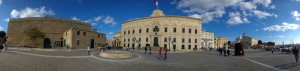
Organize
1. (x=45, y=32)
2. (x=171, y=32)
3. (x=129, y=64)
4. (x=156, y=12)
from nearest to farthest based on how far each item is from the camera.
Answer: (x=129, y=64)
(x=45, y=32)
(x=171, y=32)
(x=156, y=12)

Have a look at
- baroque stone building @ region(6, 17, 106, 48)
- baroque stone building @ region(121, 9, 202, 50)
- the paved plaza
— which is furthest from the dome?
the paved plaza

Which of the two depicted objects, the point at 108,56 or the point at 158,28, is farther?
the point at 158,28

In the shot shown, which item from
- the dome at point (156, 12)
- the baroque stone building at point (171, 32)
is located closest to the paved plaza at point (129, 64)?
the baroque stone building at point (171, 32)

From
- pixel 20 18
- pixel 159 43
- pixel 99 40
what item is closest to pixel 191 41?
pixel 159 43

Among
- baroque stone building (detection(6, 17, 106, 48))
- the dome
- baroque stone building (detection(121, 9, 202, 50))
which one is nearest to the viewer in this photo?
baroque stone building (detection(6, 17, 106, 48))

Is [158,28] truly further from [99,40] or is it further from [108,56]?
[108,56]

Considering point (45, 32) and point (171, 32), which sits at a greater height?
point (45, 32)

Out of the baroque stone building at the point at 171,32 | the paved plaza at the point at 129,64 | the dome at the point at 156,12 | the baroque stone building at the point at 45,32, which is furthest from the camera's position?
the dome at the point at 156,12

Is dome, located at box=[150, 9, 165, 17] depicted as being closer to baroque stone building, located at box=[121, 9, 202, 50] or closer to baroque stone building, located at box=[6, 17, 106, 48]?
baroque stone building, located at box=[121, 9, 202, 50]

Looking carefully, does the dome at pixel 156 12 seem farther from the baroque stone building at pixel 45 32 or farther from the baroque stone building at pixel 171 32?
the baroque stone building at pixel 45 32

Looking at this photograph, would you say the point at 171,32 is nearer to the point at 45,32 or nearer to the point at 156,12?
the point at 156,12

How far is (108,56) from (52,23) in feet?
144

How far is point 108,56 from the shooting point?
16.4m

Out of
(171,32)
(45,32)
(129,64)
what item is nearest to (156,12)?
(171,32)
